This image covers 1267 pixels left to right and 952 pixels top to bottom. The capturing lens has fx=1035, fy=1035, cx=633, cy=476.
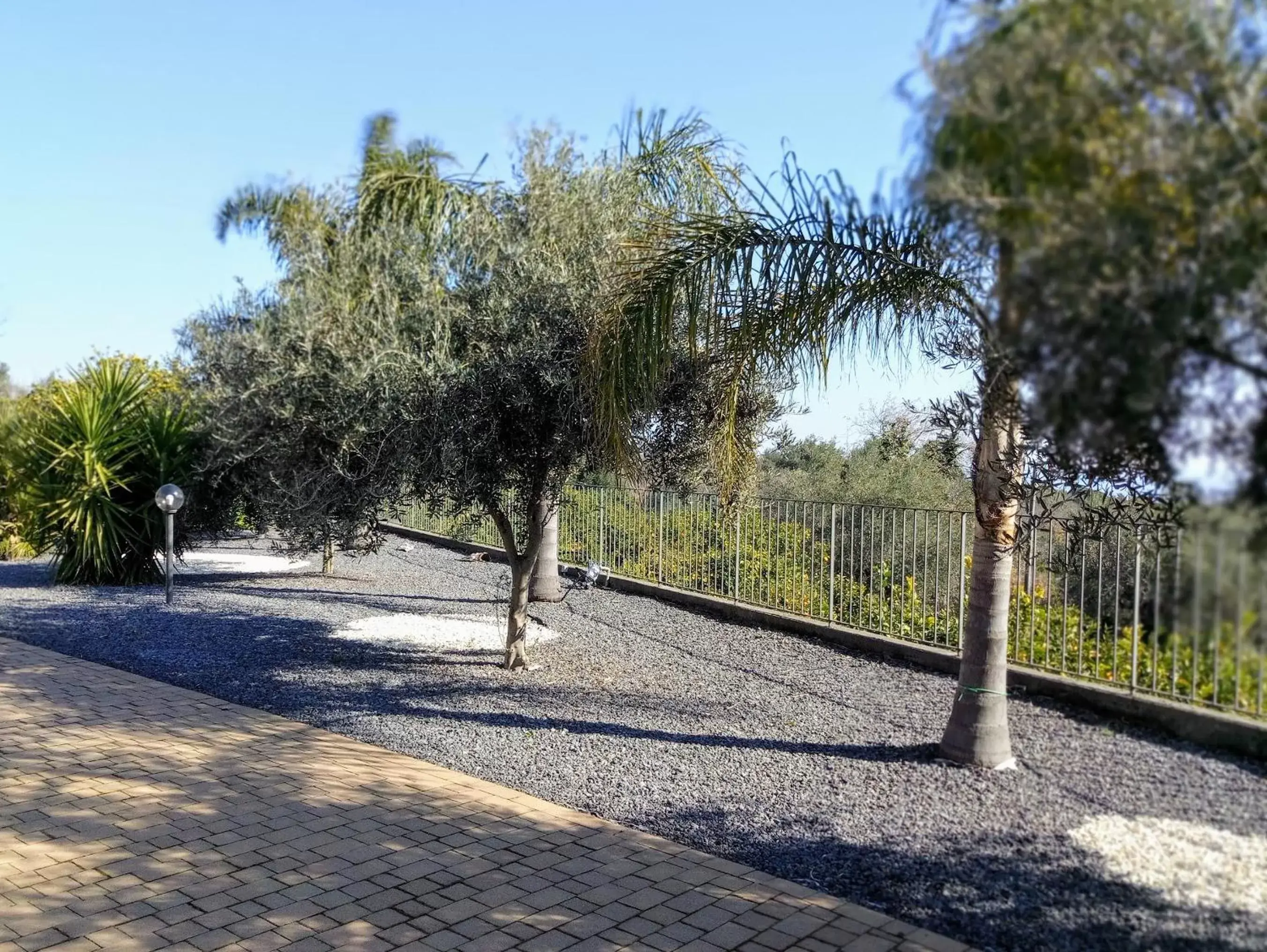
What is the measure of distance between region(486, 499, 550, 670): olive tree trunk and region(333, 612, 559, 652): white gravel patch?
954mm

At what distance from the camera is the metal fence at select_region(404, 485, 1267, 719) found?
96.3 inches

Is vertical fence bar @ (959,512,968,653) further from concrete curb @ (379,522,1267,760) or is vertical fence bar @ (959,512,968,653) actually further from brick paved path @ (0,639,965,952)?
brick paved path @ (0,639,965,952)

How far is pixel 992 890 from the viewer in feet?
14.2

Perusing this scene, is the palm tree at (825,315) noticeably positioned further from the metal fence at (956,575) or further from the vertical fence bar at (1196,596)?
the vertical fence bar at (1196,596)

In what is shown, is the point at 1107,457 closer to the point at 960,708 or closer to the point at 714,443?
the point at 960,708

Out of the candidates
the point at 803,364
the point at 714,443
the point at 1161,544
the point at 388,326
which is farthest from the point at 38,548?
the point at 1161,544

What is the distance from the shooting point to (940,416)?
5.67 meters

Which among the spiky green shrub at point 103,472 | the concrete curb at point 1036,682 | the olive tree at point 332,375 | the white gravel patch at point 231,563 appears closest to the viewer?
the concrete curb at point 1036,682

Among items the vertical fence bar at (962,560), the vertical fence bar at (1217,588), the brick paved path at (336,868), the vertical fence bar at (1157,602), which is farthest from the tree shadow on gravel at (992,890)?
the vertical fence bar at (962,560)

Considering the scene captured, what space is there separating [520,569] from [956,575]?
388 centimetres

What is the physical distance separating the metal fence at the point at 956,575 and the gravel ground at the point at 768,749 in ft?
1.57

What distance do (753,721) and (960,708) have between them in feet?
5.63

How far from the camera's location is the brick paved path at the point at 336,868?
4.04m

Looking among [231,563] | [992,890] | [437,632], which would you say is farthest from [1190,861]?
[231,563]
